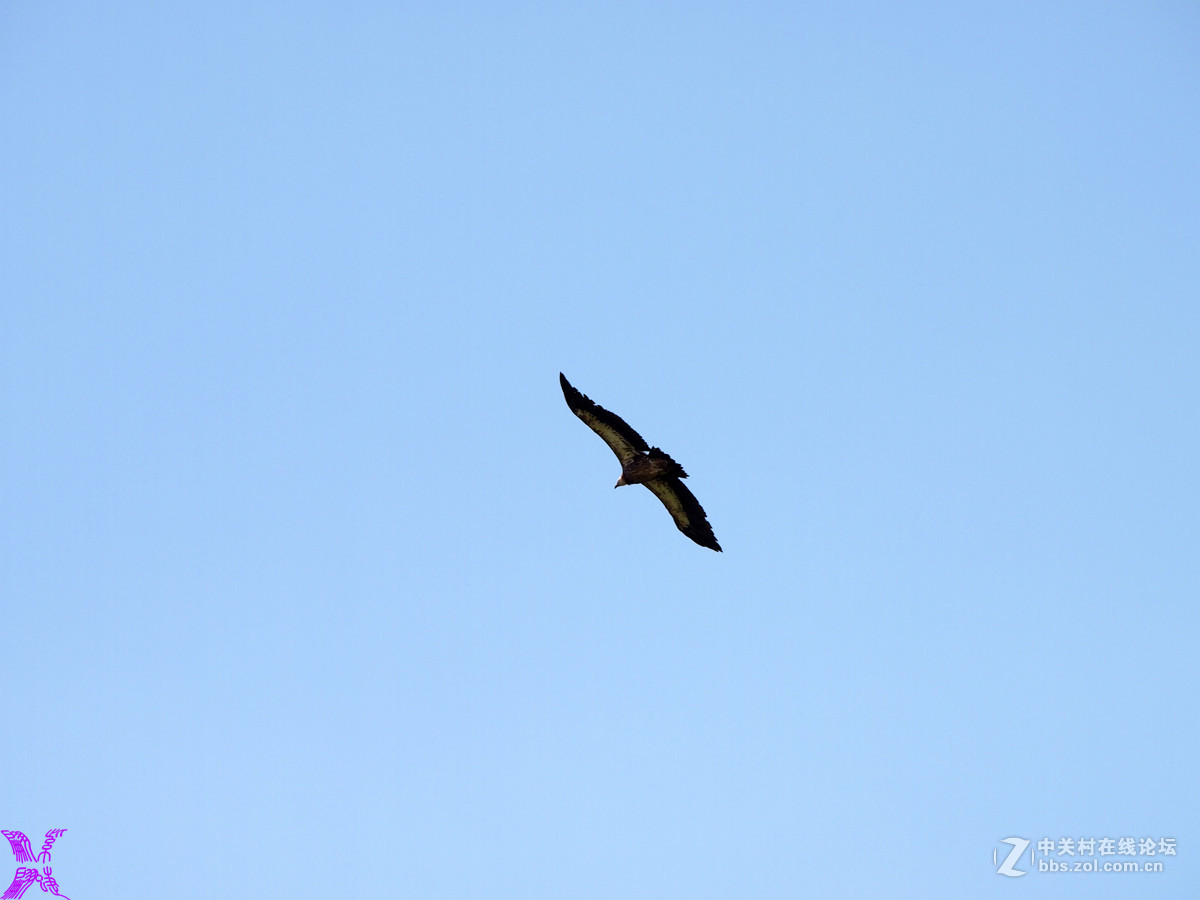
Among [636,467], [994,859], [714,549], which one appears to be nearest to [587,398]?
[636,467]

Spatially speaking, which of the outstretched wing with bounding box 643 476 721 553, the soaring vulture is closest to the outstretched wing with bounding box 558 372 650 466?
the soaring vulture

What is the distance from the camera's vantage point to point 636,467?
30.1 m

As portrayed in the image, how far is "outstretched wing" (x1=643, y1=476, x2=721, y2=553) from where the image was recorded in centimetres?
3109

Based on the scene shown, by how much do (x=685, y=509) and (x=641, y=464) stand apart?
8.73ft

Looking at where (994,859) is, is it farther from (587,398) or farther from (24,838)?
(24,838)

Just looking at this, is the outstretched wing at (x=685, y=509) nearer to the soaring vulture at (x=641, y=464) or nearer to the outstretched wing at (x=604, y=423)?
the soaring vulture at (x=641, y=464)

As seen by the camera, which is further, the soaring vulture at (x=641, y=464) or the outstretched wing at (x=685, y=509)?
the outstretched wing at (x=685, y=509)

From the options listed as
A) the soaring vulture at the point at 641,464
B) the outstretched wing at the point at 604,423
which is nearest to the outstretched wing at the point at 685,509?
the soaring vulture at the point at 641,464

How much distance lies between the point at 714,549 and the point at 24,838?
25.6 m

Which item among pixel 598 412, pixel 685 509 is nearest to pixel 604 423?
pixel 598 412

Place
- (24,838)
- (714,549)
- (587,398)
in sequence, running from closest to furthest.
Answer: (587,398), (714,549), (24,838)

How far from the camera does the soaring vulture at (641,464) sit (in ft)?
96.3

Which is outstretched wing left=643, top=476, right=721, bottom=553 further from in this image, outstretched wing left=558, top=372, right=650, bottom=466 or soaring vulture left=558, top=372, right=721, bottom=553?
outstretched wing left=558, top=372, right=650, bottom=466

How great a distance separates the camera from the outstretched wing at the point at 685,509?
3109 centimetres
